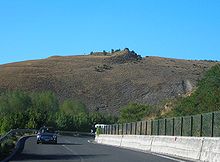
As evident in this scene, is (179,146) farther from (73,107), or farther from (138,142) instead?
(73,107)

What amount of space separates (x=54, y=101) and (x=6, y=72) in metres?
26.1

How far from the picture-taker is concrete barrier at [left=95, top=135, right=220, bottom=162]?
25031 millimetres

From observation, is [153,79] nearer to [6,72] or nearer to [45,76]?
[45,76]

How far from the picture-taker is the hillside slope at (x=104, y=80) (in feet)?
440

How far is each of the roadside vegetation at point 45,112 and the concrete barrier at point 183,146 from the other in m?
53.5

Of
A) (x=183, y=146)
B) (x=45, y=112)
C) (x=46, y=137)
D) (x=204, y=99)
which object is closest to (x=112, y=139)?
(x=46, y=137)

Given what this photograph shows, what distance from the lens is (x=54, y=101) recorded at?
127000mm

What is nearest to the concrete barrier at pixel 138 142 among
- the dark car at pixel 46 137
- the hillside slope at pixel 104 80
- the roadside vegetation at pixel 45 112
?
the dark car at pixel 46 137

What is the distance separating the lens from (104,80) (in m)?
145

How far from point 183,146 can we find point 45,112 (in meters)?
78.3

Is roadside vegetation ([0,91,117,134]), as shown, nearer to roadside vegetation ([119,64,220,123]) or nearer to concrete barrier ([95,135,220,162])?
roadside vegetation ([119,64,220,123])

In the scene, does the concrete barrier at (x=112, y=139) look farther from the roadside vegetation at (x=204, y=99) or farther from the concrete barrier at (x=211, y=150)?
the concrete barrier at (x=211, y=150)

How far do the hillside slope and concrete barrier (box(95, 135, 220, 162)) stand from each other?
279ft

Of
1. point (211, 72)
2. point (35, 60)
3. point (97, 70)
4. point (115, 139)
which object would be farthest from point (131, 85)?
point (115, 139)
